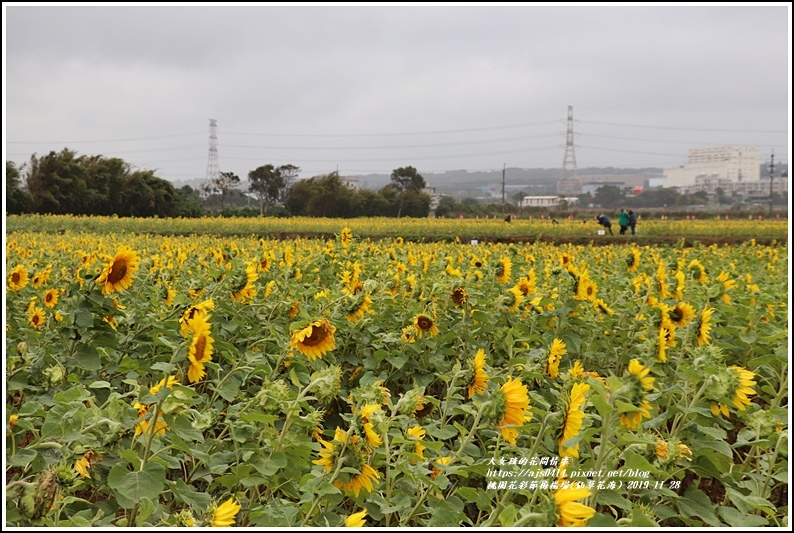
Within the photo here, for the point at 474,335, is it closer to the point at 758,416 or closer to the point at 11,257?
the point at 758,416

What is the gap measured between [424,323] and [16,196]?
29086 mm

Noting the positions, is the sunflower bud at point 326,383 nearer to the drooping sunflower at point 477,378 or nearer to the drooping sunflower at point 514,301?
the drooping sunflower at point 477,378

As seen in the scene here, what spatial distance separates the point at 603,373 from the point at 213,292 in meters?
2.12

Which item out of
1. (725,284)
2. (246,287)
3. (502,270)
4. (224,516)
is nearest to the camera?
(224,516)

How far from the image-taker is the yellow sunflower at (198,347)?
55.9 inches

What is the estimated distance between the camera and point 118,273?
228cm

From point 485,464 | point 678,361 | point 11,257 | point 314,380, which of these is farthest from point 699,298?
point 11,257

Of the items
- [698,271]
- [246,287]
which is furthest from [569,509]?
[698,271]

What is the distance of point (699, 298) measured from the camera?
3.79 metres

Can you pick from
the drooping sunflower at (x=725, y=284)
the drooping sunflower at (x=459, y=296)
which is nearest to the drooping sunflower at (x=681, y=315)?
the drooping sunflower at (x=725, y=284)

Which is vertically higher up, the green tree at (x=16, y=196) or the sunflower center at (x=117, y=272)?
the green tree at (x=16, y=196)

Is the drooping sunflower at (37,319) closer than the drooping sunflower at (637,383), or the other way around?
the drooping sunflower at (637,383)

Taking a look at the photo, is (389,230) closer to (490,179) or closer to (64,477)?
(64,477)

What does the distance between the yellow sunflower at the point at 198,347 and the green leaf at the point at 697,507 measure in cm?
136
